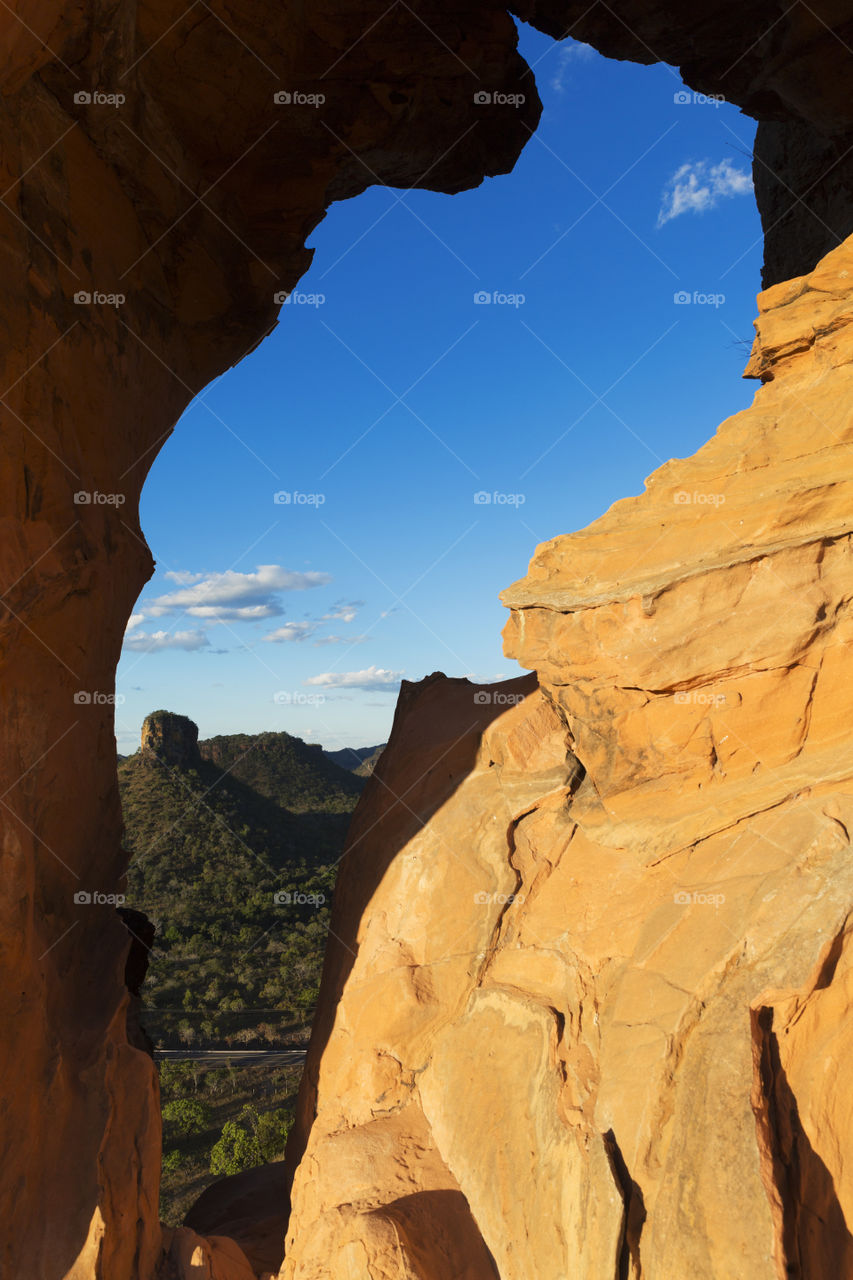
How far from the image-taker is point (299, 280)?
11.5 m

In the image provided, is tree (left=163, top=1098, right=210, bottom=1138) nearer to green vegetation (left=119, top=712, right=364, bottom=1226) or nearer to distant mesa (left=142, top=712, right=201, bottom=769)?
green vegetation (left=119, top=712, right=364, bottom=1226)

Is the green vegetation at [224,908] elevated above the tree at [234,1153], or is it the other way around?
the green vegetation at [224,908]

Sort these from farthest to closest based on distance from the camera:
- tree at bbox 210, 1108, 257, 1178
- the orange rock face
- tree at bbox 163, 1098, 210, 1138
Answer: tree at bbox 163, 1098, 210, 1138 < tree at bbox 210, 1108, 257, 1178 < the orange rock face

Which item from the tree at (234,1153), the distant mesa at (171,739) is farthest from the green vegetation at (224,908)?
the tree at (234,1153)

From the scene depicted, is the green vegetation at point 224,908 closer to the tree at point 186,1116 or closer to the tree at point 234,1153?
the tree at point 186,1116

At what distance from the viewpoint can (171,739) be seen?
41.7 metres

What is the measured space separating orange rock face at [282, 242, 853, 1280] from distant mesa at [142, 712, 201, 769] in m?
33.4

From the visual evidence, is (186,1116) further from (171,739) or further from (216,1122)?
(171,739)

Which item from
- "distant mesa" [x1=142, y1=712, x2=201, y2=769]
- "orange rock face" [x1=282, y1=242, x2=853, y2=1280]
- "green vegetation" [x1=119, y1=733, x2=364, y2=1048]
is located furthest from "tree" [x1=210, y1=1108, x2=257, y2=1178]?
"distant mesa" [x1=142, y1=712, x2=201, y2=769]

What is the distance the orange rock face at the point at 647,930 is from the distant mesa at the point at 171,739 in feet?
109

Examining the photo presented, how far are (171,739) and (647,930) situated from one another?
38.6 metres

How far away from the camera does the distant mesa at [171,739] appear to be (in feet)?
131

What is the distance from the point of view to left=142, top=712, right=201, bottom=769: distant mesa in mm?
39781

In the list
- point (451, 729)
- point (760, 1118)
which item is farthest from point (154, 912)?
point (760, 1118)
